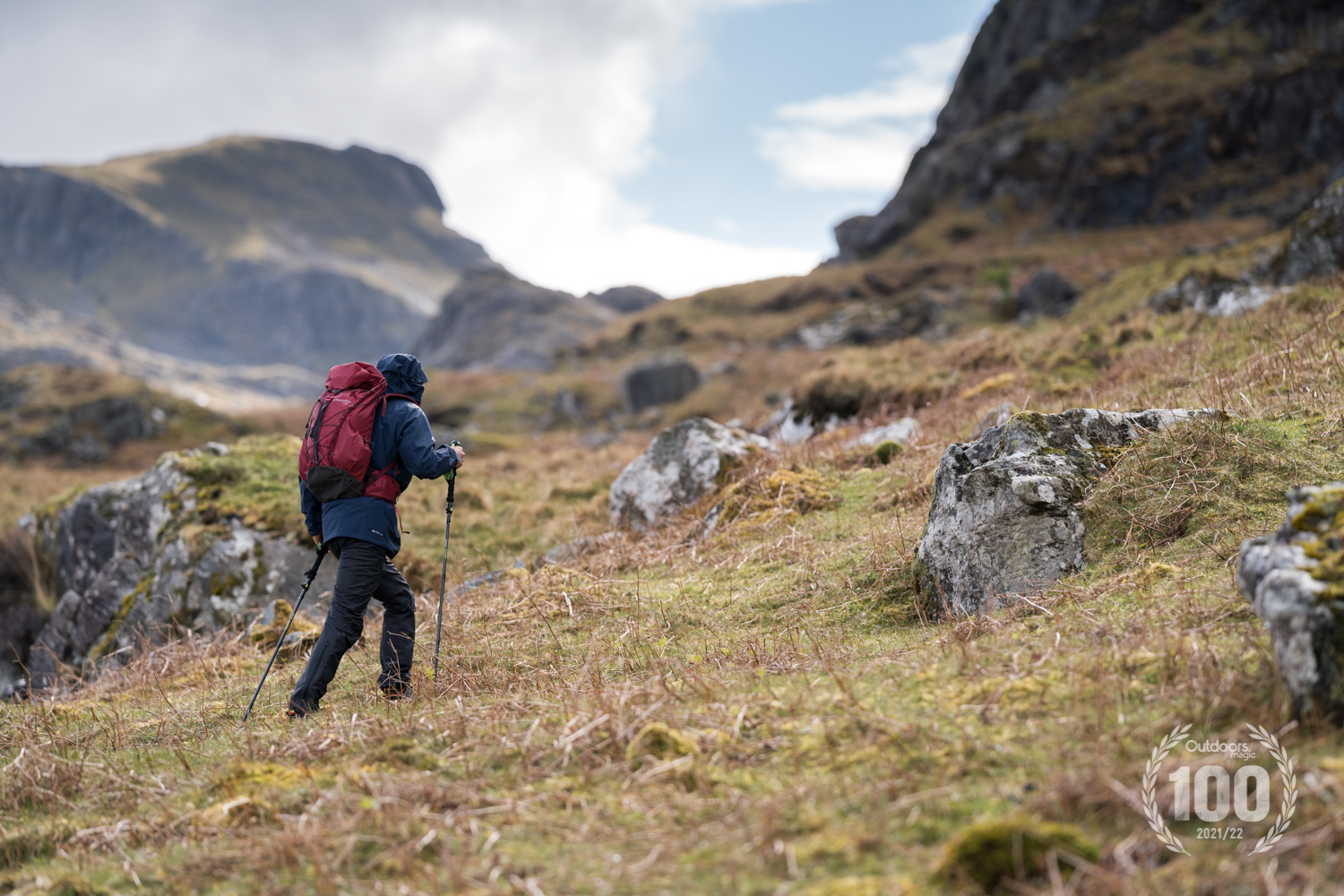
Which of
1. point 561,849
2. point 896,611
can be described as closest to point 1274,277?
point 896,611

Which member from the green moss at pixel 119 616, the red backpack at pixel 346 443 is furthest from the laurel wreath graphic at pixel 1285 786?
the green moss at pixel 119 616

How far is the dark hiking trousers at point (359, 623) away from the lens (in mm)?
5266

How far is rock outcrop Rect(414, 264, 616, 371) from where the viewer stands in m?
99.5

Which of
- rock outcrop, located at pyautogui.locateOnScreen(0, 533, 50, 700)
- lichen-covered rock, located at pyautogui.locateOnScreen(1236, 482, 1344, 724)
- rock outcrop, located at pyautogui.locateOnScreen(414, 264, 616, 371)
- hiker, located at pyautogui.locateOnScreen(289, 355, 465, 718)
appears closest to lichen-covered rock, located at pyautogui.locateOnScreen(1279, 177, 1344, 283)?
lichen-covered rock, located at pyautogui.locateOnScreen(1236, 482, 1344, 724)

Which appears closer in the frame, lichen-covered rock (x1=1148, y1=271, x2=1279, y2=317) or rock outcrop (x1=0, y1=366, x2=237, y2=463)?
lichen-covered rock (x1=1148, y1=271, x2=1279, y2=317)

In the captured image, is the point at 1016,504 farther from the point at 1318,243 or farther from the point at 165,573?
the point at 1318,243

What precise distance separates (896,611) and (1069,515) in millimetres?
1401

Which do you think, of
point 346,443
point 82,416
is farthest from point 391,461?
point 82,416

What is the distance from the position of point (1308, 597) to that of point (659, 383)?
28.0 m

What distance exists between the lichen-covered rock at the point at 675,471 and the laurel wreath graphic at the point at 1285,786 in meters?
7.40

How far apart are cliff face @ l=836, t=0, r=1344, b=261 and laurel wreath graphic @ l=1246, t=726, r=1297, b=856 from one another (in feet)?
118

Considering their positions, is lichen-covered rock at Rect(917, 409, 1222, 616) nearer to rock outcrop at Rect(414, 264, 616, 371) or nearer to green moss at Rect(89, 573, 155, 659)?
green moss at Rect(89, 573, 155, 659)

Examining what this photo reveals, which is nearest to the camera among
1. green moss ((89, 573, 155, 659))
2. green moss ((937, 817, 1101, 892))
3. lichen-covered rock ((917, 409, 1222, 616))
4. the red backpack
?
green moss ((937, 817, 1101, 892))

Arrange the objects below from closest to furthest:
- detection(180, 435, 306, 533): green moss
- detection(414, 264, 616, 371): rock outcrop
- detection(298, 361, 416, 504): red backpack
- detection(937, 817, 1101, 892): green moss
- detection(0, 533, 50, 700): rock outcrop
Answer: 1. detection(937, 817, 1101, 892): green moss
2. detection(298, 361, 416, 504): red backpack
3. detection(180, 435, 306, 533): green moss
4. detection(0, 533, 50, 700): rock outcrop
5. detection(414, 264, 616, 371): rock outcrop
